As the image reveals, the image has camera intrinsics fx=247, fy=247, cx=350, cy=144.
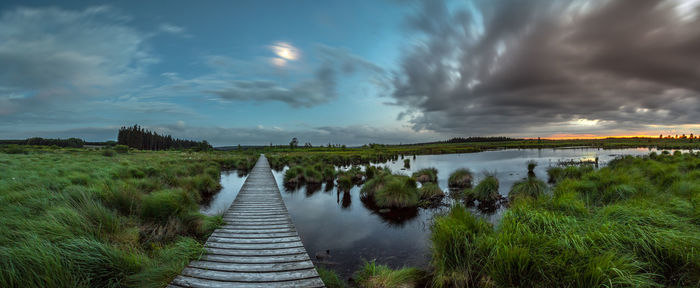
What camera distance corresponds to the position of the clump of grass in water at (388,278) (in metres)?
5.26

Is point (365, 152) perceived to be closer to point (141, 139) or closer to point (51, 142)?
point (141, 139)

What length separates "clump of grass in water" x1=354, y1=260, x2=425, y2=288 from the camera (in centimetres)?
526

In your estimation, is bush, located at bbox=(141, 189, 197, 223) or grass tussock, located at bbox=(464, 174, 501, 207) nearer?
bush, located at bbox=(141, 189, 197, 223)

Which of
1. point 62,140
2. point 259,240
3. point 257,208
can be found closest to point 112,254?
point 259,240

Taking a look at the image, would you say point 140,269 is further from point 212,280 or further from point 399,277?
point 399,277

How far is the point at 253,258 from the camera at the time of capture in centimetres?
598

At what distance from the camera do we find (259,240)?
283 inches

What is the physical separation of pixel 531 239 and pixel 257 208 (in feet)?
32.1

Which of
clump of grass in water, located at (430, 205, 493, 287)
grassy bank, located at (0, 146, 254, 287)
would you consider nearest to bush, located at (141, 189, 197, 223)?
grassy bank, located at (0, 146, 254, 287)

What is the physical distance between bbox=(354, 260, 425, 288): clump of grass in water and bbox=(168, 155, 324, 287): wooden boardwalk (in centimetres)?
115

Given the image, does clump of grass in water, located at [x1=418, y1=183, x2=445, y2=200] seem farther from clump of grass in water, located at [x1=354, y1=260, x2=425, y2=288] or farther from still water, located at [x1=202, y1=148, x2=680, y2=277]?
clump of grass in water, located at [x1=354, y1=260, x2=425, y2=288]

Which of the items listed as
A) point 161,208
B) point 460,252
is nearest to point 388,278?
point 460,252

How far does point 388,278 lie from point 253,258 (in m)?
3.23

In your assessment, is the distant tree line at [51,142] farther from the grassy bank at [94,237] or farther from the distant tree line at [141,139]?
the grassy bank at [94,237]
